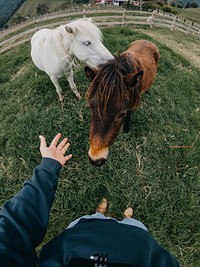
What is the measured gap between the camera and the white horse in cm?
381

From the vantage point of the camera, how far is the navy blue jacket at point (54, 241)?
1.39 meters

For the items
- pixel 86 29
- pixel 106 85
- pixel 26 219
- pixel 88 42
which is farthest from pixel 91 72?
pixel 26 219

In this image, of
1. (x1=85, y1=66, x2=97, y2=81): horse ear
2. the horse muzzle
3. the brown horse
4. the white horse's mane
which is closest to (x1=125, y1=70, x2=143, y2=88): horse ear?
the brown horse

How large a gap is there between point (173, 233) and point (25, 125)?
10.6 feet

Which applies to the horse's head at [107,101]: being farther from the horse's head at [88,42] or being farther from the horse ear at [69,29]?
the horse ear at [69,29]

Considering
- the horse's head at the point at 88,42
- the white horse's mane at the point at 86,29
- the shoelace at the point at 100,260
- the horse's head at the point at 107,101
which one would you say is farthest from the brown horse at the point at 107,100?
the shoelace at the point at 100,260

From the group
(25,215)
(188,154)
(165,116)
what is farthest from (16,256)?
(165,116)

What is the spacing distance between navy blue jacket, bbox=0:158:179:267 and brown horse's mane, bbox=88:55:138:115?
47.9 inches

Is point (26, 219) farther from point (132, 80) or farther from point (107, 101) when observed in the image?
point (132, 80)

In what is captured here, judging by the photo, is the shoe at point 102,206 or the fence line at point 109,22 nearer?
the shoe at point 102,206

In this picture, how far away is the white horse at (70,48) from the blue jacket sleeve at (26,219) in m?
2.47

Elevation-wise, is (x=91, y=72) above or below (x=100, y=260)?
above

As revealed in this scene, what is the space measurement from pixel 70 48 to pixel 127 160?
2147mm

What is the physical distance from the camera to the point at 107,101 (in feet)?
8.94
